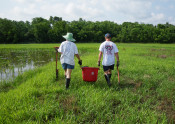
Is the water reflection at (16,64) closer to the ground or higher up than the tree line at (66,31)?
closer to the ground

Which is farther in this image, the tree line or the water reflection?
the tree line

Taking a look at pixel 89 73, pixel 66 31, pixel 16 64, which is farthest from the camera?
pixel 66 31

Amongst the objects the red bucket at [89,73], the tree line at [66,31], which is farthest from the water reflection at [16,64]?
the tree line at [66,31]

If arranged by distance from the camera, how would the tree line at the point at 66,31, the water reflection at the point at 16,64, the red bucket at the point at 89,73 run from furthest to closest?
the tree line at the point at 66,31, the water reflection at the point at 16,64, the red bucket at the point at 89,73

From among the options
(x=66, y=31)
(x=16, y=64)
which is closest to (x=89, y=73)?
(x=16, y=64)

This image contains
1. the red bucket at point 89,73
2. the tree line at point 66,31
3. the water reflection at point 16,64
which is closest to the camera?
the red bucket at point 89,73

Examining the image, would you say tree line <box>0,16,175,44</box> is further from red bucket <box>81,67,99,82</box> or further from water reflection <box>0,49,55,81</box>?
red bucket <box>81,67,99,82</box>

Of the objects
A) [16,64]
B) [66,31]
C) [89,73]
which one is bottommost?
[16,64]

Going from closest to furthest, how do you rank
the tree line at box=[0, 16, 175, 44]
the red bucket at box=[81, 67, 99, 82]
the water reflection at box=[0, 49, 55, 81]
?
the red bucket at box=[81, 67, 99, 82], the water reflection at box=[0, 49, 55, 81], the tree line at box=[0, 16, 175, 44]

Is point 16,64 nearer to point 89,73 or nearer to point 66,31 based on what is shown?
point 89,73

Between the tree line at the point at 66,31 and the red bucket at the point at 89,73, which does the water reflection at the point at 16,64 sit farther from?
the tree line at the point at 66,31

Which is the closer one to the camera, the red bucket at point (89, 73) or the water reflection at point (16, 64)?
the red bucket at point (89, 73)

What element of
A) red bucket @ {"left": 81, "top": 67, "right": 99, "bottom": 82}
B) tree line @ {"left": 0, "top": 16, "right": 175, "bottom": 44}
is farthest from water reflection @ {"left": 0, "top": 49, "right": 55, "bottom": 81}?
tree line @ {"left": 0, "top": 16, "right": 175, "bottom": 44}

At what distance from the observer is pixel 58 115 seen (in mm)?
3000
